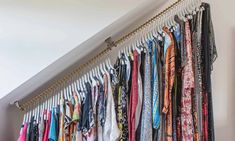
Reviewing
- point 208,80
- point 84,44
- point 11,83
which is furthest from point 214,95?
point 11,83

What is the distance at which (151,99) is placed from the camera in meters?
1.50

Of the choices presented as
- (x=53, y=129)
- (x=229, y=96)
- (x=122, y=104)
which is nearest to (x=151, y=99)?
(x=122, y=104)

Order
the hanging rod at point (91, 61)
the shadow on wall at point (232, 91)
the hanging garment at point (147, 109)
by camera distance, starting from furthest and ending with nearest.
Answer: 1. the shadow on wall at point (232, 91)
2. the hanging rod at point (91, 61)
3. the hanging garment at point (147, 109)

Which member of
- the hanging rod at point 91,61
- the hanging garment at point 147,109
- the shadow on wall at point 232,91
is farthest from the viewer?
the shadow on wall at point 232,91

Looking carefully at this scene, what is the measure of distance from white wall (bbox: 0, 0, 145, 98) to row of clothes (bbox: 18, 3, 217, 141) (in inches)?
8.3

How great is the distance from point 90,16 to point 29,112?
583 millimetres

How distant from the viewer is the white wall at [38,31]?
61.4 inches

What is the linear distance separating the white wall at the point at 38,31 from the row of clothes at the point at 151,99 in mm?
211

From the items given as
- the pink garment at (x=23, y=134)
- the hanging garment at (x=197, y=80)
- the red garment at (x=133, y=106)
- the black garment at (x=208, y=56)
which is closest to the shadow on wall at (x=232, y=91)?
the black garment at (x=208, y=56)

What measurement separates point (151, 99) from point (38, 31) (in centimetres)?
63

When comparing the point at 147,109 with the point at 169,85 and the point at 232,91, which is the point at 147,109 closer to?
the point at 169,85

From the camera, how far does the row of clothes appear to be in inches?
58.4

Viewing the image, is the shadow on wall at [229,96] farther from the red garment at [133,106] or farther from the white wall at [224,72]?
the red garment at [133,106]

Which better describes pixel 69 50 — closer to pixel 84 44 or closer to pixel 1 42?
pixel 84 44
